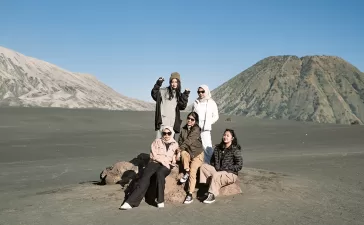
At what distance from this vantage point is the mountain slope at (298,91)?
100 m

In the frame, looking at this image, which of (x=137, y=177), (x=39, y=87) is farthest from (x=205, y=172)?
(x=39, y=87)

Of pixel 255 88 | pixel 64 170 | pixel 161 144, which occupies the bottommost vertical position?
pixel 64 170

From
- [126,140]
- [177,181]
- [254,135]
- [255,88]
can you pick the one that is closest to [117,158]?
[126,140]

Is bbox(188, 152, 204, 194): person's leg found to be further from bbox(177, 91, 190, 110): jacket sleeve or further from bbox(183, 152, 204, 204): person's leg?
bbox(177, 91, 190, 110): jacket sleeve

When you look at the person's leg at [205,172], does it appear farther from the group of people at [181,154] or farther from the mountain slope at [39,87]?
the mountain slope at [39,87]

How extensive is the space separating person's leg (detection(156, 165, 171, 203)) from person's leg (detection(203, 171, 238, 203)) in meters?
0.72

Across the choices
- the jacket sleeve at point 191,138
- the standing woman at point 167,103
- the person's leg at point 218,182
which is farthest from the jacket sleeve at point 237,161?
the standing woman at point 167,103

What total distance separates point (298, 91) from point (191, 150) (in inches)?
4150

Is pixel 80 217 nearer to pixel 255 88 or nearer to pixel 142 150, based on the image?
pixel 142 150

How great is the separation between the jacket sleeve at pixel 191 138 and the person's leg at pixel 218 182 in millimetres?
695

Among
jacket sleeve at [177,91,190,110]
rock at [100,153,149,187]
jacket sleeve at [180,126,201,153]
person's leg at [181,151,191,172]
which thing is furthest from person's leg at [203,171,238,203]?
rock at [100,153,149,187]

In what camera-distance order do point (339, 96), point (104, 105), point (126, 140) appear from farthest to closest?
point (339, 96), point (104, 105), point (126, 140)

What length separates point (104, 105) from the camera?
7481 centimetres

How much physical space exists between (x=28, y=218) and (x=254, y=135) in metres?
17.8
